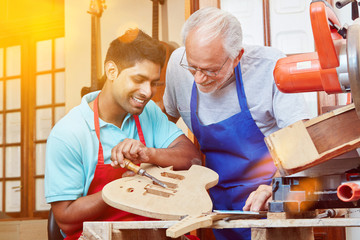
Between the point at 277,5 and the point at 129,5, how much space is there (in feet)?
7.47

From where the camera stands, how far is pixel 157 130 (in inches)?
72.7

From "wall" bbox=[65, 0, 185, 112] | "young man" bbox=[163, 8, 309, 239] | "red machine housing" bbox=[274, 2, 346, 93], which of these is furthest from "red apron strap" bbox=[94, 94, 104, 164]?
"wall" bbox=[65, 0, 185, 112]

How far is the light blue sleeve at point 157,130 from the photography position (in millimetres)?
1801

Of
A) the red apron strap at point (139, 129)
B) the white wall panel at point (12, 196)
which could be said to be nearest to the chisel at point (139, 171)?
the red apron strap at point (139, 129)

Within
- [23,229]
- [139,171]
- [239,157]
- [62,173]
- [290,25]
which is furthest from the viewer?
[23,229]

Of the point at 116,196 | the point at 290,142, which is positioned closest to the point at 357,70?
the point at 290,142

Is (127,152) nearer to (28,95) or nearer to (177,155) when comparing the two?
(177,155)

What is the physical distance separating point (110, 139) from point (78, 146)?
5.5 inches

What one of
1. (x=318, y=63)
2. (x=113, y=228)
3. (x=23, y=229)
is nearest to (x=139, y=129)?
(x=113, y=228)

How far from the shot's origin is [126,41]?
188 cm

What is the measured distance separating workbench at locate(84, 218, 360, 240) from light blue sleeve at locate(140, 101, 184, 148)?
0.73 metres

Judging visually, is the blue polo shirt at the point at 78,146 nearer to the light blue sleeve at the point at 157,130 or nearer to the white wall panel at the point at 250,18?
the light blue sleeve at the point at 157,130

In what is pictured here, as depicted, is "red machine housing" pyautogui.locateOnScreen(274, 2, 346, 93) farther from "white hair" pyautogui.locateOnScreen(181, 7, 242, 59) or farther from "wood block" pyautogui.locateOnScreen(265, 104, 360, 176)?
"white hair" pyautogui.locateOnScreen(181, 7, 242, 59)

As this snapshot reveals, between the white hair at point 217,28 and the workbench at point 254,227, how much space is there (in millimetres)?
899
